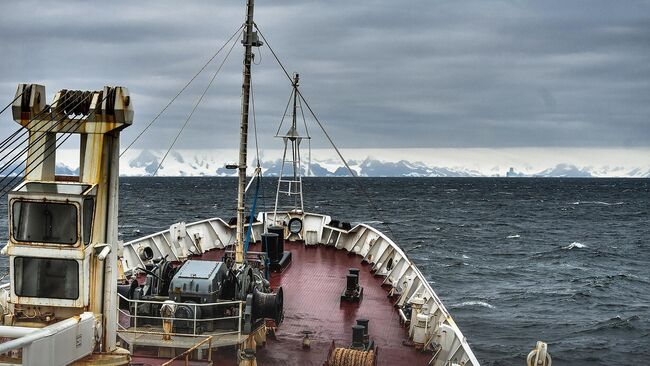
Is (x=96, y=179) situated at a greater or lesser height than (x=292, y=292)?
greater

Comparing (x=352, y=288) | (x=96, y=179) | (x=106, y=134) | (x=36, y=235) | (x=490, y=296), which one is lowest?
(x=490, y=296)

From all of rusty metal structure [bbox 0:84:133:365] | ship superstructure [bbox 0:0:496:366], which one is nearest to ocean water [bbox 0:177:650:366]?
ship superstructure [bbox 0:0:496:366]

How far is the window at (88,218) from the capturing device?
38.6 ft

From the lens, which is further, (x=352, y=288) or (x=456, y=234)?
(x=456, y=234)

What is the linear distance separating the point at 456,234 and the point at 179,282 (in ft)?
240

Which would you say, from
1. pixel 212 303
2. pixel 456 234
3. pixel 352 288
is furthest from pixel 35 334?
pixel 456 234

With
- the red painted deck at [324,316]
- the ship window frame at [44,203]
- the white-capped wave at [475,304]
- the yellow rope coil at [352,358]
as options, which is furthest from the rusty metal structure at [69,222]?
the white-capped wave at [475,304]

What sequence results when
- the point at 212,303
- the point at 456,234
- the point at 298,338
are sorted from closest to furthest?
the point at 212,303, the point at 298,338, the point at 456,234

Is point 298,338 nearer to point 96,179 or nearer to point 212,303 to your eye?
point 212,303

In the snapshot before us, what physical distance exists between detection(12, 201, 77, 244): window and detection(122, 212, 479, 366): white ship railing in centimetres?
956

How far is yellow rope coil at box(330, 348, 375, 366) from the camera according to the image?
1627 cm

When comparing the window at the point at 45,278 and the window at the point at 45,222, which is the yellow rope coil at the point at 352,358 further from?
the window at the point at 45,222

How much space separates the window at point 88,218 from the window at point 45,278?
21.1 inches

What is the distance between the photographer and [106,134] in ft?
39.6
